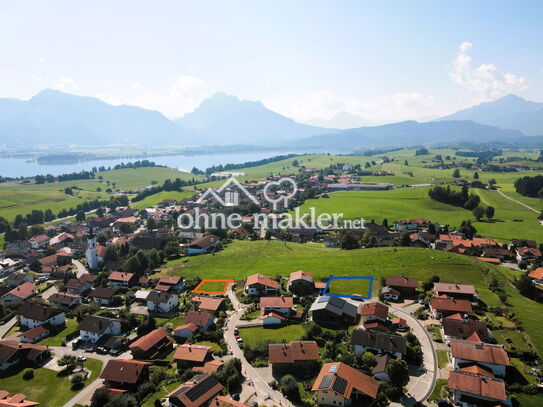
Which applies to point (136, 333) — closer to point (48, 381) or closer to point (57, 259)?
point (48, 381)

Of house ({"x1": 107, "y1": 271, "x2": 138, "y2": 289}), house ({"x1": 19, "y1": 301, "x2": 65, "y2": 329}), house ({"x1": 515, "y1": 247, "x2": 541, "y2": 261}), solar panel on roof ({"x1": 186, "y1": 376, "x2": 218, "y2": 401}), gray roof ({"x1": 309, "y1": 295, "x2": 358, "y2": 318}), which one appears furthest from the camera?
house ({"x1": 515, "y1": 247, "x2": 541, "y2": 261})

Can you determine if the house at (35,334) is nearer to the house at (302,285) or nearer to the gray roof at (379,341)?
the house at (302,285)

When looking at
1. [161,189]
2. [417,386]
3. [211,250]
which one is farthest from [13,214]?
[417,386]

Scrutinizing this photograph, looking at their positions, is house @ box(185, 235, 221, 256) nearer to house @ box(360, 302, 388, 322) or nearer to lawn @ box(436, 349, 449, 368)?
house @ box(360, 302, 388, 322)

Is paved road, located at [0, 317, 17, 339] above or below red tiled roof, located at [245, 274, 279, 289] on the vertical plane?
below

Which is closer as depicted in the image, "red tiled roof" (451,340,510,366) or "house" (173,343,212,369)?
"red tiled roof" (451,340,510,366)

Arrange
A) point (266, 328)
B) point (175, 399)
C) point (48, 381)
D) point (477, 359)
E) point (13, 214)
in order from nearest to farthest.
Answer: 1. point (175, 399)
2. point (477, 359)
3. point (48, 381)
4. point (266, 328)
5. point (13, 214)

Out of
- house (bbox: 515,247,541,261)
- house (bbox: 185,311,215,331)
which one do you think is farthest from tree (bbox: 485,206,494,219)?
house (bbox: 185,311,215,331)
